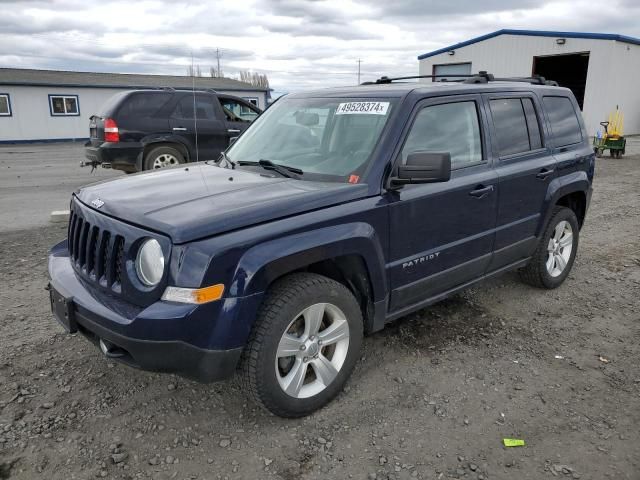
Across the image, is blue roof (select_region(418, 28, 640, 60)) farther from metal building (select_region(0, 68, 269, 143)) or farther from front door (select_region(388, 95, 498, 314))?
front door (select_region(388, 95, 498, 314))

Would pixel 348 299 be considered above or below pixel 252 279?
below

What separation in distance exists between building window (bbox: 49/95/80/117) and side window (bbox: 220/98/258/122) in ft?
62.8

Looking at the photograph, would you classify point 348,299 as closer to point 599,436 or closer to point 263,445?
point 263,445

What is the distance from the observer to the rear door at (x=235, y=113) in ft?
35.3

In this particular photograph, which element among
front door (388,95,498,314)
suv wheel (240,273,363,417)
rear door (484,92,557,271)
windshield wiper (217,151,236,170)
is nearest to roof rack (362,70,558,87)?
rear door (484,92,557,271)

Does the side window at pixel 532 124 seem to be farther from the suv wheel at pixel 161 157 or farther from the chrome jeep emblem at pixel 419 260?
the suv wheel at pixel 161 157

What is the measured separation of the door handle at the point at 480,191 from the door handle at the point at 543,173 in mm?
755

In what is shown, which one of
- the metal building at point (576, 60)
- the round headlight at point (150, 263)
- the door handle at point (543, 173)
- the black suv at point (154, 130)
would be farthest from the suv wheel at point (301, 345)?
the metal building at point (576, 60)

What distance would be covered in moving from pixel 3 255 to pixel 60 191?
4894 mm

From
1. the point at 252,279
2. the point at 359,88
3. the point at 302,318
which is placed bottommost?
the point at 302,318

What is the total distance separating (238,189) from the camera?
3.10 m

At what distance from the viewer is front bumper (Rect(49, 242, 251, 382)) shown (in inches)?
98.1

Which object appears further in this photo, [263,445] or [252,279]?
[263,445]

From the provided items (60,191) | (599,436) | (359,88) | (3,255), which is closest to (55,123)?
(60,191)
